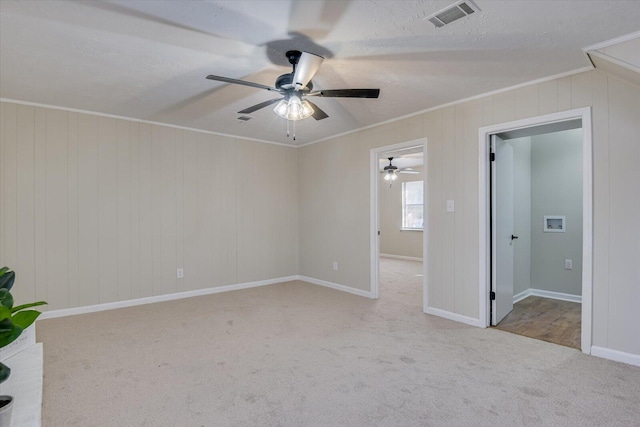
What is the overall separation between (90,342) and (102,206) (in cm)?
175

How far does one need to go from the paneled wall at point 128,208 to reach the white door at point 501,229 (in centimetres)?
335

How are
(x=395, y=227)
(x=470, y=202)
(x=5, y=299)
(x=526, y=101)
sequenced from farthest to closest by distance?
(x=395, y=227)
(x=470, y=202)
(x=526, y=101)
(x=5, y=299)

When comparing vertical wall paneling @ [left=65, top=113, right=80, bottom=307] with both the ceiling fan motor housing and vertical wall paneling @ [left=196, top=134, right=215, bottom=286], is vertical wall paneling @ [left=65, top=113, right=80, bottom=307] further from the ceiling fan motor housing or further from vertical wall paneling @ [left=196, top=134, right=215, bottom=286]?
the ceiling fan motor housing

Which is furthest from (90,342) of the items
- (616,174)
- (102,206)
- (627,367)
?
(616,174)

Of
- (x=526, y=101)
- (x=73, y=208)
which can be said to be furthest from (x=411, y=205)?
(x=73, y=208)

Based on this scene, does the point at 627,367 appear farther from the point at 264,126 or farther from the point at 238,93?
the point at 264,126

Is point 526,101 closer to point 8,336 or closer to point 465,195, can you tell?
point 465,195

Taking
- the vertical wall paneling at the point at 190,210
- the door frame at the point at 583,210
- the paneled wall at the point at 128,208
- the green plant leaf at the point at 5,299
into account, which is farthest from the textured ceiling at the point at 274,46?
the green plant leaf at the point at 5,299

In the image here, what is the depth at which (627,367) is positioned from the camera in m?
2.55

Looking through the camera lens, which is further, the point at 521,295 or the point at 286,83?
the point at 521,295

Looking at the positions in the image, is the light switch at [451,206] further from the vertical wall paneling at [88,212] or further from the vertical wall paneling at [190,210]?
the vertical wall paneling at [88,212]

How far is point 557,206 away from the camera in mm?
4629

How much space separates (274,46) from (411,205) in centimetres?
682

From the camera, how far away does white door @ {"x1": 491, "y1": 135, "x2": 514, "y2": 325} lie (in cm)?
352
